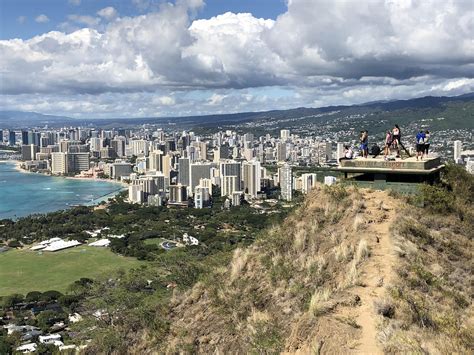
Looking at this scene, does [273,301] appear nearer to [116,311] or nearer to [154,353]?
[154,353]

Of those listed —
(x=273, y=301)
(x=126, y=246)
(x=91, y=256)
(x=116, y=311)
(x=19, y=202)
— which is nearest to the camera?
(x=273, y=301)

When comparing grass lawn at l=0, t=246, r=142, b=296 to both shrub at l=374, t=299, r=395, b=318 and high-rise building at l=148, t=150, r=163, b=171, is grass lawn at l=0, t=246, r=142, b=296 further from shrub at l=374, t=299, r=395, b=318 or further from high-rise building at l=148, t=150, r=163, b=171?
high-rise building at l=148, t=150, r=163, b=171

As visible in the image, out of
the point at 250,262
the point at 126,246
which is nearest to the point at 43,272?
the point at 126,246

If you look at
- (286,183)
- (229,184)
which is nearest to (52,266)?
(229,184)

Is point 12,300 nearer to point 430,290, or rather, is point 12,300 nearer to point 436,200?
point 436,200

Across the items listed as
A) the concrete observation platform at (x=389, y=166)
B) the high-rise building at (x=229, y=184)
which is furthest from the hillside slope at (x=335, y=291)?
the high-rise building at (x=229, y=184)

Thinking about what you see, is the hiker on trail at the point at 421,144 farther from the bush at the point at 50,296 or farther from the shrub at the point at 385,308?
the bush at the point at 50,296
